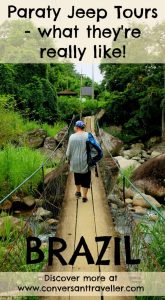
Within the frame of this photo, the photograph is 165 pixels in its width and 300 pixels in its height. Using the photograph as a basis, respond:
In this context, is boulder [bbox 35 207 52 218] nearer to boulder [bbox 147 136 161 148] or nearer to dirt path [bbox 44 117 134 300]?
dirt path [bbox 44 117 134 300]

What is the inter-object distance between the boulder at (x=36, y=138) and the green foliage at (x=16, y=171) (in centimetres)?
715

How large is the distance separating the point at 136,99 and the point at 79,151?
1928 cm

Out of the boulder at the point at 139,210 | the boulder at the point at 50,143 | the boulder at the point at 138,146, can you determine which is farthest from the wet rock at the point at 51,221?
the boulder at the point at 138,146

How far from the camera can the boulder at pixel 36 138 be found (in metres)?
17.6

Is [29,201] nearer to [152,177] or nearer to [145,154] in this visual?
[152,177]

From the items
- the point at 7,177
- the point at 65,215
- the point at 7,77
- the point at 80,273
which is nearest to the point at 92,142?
the point at 65,215

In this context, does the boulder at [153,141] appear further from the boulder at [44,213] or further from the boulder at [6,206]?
the boulder at [44,213]

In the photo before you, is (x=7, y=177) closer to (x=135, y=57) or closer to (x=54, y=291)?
(x=54, y=291)

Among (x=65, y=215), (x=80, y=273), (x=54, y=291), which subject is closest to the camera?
(x=54, y=291)

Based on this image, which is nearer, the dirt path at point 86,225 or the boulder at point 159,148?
the dirt path at point 86,225

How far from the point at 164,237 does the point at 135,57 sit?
1934 centimetres

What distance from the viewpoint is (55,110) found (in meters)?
26.6

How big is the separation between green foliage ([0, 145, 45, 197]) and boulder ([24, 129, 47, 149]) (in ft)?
23.5

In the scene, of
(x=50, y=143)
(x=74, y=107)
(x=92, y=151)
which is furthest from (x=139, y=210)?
Result: (x=74, y=107)
